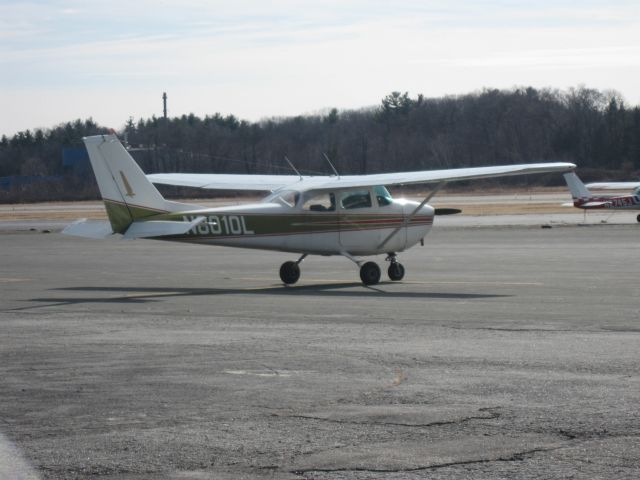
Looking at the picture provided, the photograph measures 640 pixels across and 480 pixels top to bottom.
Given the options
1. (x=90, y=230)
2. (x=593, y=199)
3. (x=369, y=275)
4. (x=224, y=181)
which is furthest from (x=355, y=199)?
(x=593, y=199)

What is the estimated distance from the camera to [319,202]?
21.5 metres

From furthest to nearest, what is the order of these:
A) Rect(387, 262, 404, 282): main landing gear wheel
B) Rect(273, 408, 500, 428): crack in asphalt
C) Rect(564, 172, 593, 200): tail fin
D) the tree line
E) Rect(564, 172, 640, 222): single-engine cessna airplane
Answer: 1. the tree line
2. Rect(564, 172, 593, 200): tail fin
3. Rect(564, 172, 640, 222): single-engine cessna airplane
4. Rect(387, 262, 404, 282): main landing gear wheel
5. Rect(273, 408, 500, 428): crack in asphalt

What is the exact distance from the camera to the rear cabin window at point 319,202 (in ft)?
70.1

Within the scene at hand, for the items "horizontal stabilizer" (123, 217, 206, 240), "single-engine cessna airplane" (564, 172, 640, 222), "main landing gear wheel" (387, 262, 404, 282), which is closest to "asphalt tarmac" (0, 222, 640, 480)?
"main landing gear wheel" (387, 262, 404, 282)

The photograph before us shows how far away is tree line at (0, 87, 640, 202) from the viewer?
424 ft

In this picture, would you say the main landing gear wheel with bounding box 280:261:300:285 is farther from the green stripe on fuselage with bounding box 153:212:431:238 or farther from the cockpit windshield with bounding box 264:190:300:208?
the cockpit windshield with bounding box 264:190:300:208

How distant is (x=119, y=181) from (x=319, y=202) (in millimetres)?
3964

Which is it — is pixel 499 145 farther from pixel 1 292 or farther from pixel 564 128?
pixel 1 292

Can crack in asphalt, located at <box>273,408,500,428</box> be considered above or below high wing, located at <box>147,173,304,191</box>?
below

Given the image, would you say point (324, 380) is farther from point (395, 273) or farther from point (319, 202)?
point (395, 273)

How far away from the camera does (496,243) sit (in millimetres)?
34781

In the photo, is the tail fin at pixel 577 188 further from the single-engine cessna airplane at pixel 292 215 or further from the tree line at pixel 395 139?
the tree line at pixel 395 139

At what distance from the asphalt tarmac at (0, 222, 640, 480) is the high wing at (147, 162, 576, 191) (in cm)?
200

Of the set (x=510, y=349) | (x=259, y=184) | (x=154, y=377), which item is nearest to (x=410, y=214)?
(x=259, y=184)
